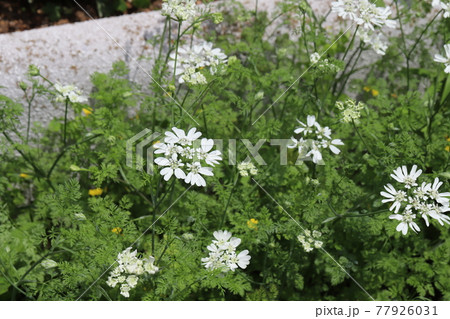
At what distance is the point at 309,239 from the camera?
2.05 metres

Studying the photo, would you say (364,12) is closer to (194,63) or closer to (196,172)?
(194,63)

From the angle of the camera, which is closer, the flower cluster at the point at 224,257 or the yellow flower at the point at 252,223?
the flower cluster at the point at 224,257

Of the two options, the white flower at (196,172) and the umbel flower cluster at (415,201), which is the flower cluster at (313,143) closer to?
the umbel flower cluster at (415,201)

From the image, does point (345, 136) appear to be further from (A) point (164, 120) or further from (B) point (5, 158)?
(B) point (5, 158)

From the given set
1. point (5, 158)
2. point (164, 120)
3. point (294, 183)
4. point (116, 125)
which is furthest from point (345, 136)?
point (5, 158)

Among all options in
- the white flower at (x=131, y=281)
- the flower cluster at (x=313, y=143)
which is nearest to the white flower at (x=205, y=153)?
the flower cluster at (x=313, y=143)

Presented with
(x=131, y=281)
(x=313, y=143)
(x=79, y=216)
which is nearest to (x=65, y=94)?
(x=79, y=216)

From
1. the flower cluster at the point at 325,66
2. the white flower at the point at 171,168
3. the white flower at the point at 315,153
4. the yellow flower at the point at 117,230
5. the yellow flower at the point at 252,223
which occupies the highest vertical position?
the flower cluster at the point at 325,66

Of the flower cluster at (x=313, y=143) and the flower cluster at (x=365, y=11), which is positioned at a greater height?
the flower cluster at (x=365, y=11)

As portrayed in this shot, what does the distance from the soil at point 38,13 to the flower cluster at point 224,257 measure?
7.34 ft

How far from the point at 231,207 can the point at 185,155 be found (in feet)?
1.99

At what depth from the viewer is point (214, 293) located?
7.72 feet

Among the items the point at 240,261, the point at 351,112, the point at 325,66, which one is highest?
the point at 325,66

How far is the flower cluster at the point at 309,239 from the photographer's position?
2021 millimetres
